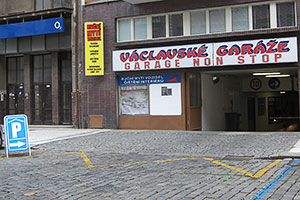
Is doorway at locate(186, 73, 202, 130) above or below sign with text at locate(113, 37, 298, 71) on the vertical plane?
below

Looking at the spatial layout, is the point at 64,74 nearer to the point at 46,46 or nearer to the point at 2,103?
the point at 46,46

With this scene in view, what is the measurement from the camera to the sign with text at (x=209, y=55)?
14.9 metres

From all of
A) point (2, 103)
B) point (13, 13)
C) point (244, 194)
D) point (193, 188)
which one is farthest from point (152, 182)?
point (2, 103)

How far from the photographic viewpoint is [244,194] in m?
5.99

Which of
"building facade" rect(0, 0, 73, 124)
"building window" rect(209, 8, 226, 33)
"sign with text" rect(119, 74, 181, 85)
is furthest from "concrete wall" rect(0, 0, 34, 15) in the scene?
"building window" rect(209, 8, 226, 33)

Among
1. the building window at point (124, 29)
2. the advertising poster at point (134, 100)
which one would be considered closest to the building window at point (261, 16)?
the advertising poster at point (134, 100)

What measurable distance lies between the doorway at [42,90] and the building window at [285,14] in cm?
1240

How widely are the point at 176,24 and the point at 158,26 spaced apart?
33.5 inches

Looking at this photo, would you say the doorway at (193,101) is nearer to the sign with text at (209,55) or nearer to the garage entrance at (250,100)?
the garage entrance at (250,100)

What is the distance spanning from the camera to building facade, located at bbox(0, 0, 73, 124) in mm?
19594

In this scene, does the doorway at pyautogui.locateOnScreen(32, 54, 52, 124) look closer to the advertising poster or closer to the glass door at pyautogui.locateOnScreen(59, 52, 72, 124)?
the glass door at pyautogui.locateOnScreen(59, 52, 72, 124)

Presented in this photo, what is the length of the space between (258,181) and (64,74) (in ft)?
52.4

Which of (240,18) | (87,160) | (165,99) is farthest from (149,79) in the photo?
(87,160)

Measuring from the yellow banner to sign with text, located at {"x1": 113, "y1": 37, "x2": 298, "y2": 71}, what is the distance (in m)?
0.86
